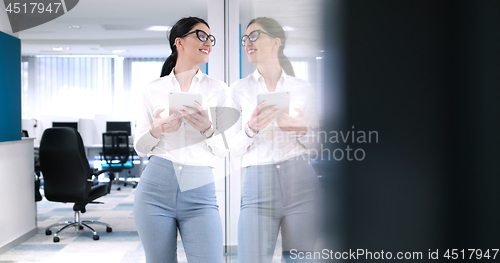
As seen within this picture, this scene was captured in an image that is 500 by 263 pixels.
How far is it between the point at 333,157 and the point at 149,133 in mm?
753

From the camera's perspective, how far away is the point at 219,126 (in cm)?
76

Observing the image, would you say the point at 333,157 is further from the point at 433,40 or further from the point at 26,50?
the point at 26,50

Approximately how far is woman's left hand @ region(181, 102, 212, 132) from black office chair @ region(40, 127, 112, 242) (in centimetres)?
225

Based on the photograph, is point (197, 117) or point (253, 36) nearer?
point (253, 36)

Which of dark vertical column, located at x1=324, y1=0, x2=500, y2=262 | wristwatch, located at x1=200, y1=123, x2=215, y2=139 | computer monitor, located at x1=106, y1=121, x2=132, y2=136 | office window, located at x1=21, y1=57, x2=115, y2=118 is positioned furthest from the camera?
office window, located at x1=21, y1=57, x2=115, y2=118

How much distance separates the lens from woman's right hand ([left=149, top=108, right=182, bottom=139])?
35.7 inches

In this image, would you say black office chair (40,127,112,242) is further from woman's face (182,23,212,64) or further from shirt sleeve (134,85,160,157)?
woman's face (182,23,212,64)

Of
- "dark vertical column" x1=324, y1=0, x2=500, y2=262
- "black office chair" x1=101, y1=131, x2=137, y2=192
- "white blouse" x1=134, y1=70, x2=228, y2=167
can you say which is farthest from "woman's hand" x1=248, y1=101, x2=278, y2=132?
"black office chair" x1=101, y1=131, x2=137, y2=192

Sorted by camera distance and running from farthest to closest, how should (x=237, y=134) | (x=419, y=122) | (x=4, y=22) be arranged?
(x=4, y=22), (x=237, y=134), (x=419, y=122)

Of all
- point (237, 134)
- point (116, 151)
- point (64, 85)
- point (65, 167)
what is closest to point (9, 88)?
point (65, 167)

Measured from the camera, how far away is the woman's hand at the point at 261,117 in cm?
41

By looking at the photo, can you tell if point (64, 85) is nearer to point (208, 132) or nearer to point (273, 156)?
point (208, 132)

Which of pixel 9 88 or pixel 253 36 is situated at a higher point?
pixel 9 88

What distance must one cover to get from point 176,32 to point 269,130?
2.18 ft
